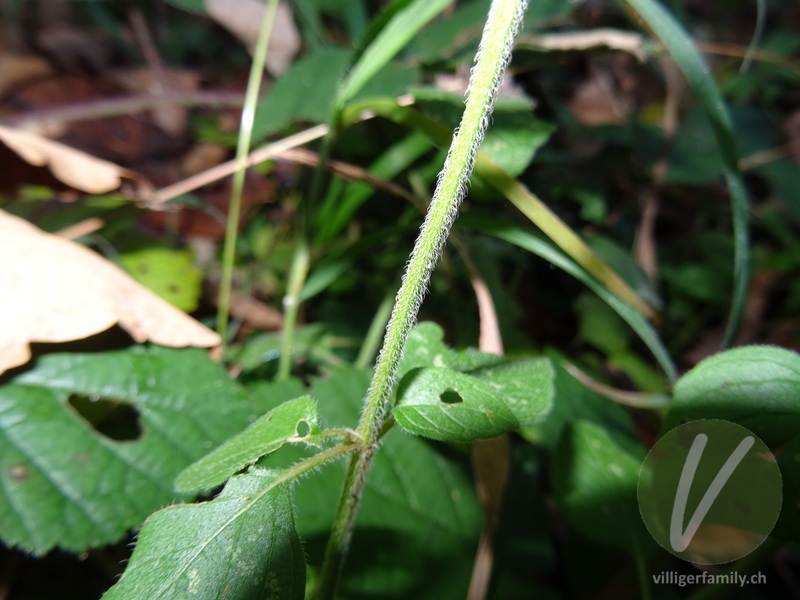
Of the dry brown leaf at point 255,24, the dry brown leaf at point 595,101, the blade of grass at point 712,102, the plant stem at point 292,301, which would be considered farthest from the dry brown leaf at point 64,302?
the dry brown leaf at point 595,101

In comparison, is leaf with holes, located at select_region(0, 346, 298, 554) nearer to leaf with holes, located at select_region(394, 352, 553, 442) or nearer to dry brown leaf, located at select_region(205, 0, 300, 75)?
leaf with holes, located at select_region(394, 352, 553, 442)

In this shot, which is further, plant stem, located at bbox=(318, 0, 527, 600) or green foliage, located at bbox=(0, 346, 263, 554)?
green foliage, located at bbox=(0, 346, 263, 554)

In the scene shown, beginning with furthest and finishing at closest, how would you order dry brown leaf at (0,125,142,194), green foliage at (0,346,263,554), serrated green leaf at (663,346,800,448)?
dry brown leaf at (0,125,142,194) < green foliage at (0,346,263,554) < serrated green leaf at (663,346,800,448)

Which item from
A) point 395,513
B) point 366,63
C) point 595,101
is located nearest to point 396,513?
point 395,513

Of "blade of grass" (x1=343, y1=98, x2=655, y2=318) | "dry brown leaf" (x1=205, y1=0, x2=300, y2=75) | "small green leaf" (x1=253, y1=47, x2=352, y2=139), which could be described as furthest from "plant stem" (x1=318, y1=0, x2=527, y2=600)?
"dry brown leaf" (x1=205, y1=0, x2=300, y2=75)

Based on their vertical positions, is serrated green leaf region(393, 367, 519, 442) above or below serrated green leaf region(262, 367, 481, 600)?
above

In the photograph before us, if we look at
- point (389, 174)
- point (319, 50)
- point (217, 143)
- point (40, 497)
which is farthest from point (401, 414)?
point (217, 143)

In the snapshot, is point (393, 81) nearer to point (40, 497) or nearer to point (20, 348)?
point (20, 348)

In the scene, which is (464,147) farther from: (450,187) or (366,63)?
(366,63)
